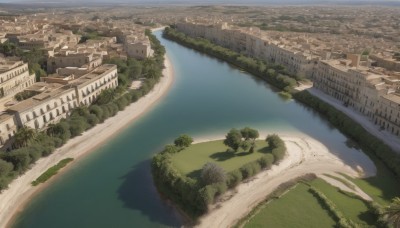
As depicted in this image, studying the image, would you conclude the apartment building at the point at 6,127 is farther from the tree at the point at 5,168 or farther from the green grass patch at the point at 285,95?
the green grass patch at the point at 285,95

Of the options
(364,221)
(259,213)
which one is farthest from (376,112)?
(259,213)

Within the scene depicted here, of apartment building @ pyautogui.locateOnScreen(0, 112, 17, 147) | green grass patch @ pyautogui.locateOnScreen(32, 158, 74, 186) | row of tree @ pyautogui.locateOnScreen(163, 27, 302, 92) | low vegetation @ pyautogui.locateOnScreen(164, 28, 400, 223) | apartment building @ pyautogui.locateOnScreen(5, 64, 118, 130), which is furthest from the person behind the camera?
row of tree @ pyautogui.locateOnScreen(163, 27, 302, 92)

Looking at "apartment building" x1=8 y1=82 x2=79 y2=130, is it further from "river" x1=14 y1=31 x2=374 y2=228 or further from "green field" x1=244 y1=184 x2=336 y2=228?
"green field" x1=244 y1=184 x2=336 y2=228

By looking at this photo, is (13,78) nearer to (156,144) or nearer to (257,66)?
(156,144)

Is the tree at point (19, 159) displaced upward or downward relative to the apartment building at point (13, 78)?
downward

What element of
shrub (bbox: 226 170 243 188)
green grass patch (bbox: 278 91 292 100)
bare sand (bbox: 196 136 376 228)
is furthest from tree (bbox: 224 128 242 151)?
green grass patch (bbox: 278 91 292 100)

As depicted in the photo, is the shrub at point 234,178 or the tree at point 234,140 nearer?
the shrub at point 234,178

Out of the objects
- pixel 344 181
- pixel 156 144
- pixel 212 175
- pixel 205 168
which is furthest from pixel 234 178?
pixel 156 144

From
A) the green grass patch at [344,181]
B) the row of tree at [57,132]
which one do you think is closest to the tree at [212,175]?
the green grass patch at [344,181]
